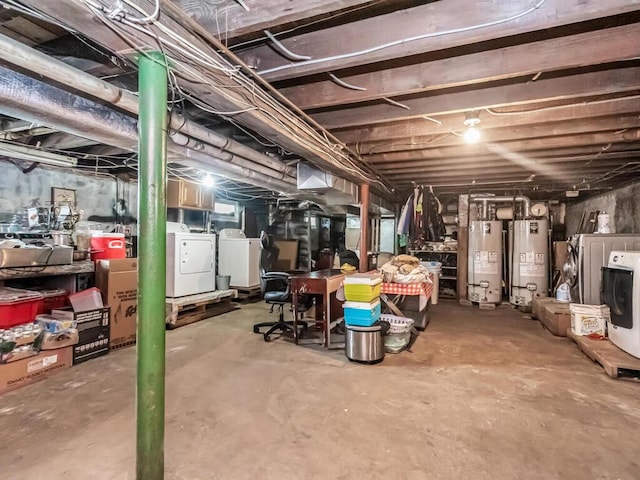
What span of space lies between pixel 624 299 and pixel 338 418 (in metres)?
2.74

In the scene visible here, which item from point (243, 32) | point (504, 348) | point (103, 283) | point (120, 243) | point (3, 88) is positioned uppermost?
point (243, 32)

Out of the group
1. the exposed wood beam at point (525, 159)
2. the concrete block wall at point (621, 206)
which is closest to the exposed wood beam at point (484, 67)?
the exposed wood beam at point (525, 159)

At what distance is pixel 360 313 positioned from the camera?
3.21 metres

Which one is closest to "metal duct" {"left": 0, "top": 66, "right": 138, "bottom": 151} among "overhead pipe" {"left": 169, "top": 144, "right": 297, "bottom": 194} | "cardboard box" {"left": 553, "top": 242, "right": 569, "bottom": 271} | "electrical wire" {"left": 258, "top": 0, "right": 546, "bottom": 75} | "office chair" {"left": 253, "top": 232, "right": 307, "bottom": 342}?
"overhead pipe" {"left": 169, "top": 144, "right": 297, "bottom": 194}

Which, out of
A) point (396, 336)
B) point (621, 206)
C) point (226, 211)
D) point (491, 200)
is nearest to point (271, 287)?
point (396, 336)

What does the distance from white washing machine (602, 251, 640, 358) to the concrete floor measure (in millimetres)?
371

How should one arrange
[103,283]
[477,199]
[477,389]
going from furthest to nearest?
1. [477,199]
2. [103,283]
3. [477,389]

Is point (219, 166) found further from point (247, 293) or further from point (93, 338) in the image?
point (247, 293)

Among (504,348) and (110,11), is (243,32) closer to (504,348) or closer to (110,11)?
(110,11)

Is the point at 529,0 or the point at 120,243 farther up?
the point at 529,0

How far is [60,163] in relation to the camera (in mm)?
3713

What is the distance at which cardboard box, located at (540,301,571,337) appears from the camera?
13.2 feet

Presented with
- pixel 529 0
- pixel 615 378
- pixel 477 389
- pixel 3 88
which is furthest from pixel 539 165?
pixel 3 88

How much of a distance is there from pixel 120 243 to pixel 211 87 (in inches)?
121
